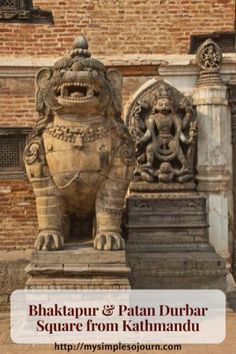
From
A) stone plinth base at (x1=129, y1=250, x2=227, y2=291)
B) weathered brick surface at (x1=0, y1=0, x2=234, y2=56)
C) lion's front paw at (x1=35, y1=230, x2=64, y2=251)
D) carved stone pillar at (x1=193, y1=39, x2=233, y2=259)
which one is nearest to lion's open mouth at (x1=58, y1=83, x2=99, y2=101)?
lion's front paw at (x1=35, y1=230, x2=64, y2=251)

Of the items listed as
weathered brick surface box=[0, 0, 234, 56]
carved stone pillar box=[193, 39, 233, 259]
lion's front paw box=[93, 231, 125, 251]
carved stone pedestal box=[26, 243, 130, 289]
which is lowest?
carved stone pedestal box=[26, 243, 130, 289]

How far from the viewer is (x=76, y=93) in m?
5.06

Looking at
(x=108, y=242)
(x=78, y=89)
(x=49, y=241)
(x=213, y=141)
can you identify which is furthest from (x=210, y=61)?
(x=49, y=241)

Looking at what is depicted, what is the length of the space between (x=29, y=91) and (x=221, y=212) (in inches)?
131

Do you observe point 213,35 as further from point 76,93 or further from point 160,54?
point 76,93

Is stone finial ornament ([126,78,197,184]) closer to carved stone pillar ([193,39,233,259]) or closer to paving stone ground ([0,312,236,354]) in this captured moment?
carved stone pillar ([193,39,233,259])

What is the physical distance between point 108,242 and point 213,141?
8.23 feet

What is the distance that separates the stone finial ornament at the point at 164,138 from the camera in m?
6.75

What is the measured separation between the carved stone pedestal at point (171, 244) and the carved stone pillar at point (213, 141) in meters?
0.34

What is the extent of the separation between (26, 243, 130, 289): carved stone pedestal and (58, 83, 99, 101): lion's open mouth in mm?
1627

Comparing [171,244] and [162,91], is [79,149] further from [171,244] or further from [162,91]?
[162,91]

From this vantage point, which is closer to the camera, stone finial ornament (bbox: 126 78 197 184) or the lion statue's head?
the lion statue's head

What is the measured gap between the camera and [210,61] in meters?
6.90

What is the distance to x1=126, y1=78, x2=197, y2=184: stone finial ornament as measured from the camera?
6.75 m
